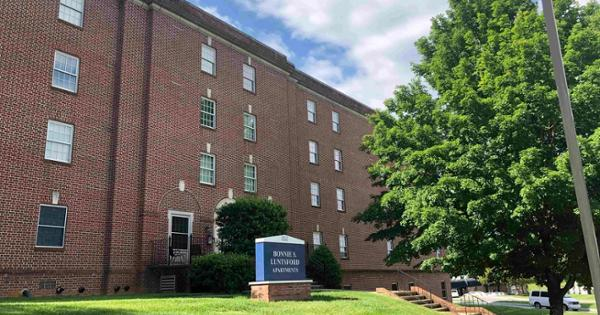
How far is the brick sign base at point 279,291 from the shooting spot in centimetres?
1420

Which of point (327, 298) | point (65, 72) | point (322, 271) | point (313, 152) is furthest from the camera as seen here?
point (313, 152)

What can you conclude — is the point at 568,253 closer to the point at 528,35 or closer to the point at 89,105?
the point at 528,35

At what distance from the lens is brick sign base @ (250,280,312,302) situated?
46.6 feet

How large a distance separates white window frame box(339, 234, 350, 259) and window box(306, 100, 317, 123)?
7542mm

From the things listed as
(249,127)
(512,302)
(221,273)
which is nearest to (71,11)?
(249,127)

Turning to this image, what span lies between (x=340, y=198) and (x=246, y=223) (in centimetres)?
1338

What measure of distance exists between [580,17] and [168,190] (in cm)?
1696

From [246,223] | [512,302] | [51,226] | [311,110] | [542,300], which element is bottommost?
[512,302]

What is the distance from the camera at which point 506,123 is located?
51.9 ft

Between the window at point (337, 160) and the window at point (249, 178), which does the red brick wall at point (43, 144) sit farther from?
the window at point (337, 160)

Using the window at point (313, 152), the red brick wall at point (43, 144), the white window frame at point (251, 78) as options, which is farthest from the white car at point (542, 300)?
the red brick wall at point (43, 144)

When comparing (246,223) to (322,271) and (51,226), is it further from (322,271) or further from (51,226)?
(51,226)

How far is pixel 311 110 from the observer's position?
31.8 metres

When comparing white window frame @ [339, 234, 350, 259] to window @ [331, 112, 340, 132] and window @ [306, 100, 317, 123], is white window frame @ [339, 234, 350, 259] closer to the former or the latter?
window @ [331, 112, 340, 132]
